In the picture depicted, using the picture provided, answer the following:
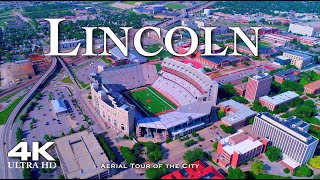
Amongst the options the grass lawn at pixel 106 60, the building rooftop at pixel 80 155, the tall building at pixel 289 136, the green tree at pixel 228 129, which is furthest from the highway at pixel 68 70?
the tall building at pixel 289 136

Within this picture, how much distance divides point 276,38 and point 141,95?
111m

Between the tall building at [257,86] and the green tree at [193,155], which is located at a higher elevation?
the tall building at [257,86]

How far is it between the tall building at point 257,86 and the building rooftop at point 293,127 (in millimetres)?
20224

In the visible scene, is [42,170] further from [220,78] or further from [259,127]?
[220,78]

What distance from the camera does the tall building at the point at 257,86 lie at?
9450 cm

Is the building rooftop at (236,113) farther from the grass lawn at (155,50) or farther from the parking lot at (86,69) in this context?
the parking lot at (86,69)

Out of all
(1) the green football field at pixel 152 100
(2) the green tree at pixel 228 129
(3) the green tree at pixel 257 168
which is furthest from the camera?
(1) the green football field at pixel 152 100

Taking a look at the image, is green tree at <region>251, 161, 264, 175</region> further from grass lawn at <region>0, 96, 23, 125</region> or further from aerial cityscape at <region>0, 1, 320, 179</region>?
grass lawn at <region>0, 96, 23, 125</region>

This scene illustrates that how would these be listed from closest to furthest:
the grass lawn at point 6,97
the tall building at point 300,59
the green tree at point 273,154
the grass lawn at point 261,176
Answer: the grass lawn at point 261,176, the green tree at point 273,154, the grass lawn at point 6,97, the tall building at point 300,59

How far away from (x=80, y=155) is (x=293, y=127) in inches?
2167

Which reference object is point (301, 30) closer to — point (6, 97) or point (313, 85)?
point (313, 85)

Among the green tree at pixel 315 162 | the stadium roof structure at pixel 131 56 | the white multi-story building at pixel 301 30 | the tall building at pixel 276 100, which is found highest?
the white multi-story building at pixel 301 30

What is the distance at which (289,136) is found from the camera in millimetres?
68625

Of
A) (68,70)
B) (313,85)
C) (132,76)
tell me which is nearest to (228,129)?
(132,76)
